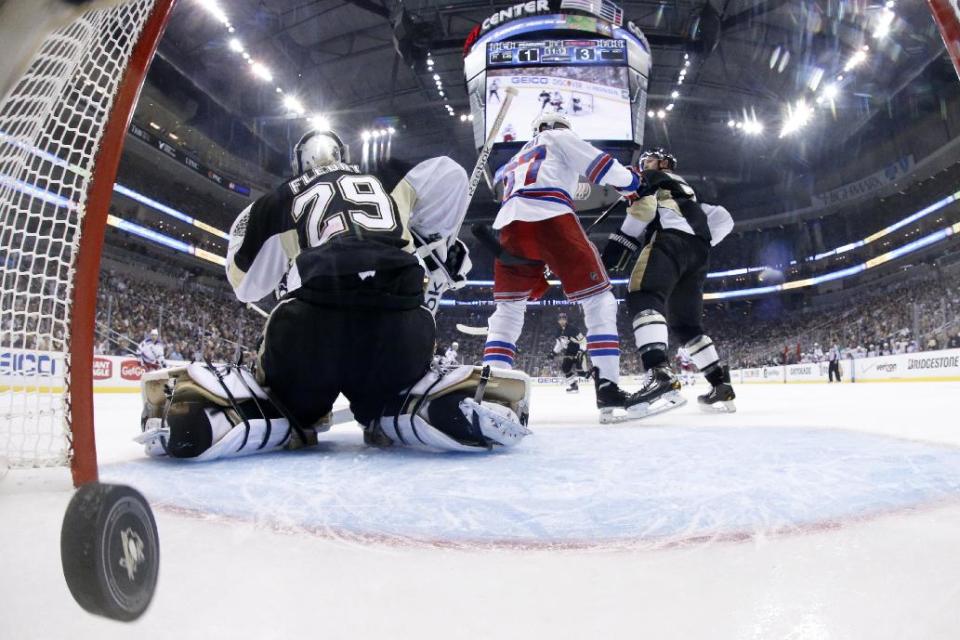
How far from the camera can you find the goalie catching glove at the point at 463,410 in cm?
149

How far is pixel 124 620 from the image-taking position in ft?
1.36

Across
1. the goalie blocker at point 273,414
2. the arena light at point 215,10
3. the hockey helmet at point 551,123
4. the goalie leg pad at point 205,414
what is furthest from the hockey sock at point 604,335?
the arena light at point 215,10

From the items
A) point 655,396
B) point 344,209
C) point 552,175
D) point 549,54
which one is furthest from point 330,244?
point 549,54

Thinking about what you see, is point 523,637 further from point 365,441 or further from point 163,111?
point 163,111

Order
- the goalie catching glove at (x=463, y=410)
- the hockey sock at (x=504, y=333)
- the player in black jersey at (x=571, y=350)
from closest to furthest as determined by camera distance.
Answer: the goalie catching glove at (x=463, y=410)
the hockey sock at (x=504, y=333)
the player in black jersey at (x=571, y=350)

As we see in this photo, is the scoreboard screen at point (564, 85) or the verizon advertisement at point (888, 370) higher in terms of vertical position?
the scoreboard screen at point (564, 85)

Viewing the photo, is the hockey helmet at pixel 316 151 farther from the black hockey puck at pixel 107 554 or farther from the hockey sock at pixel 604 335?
the black hockey puck at pixel 107 554

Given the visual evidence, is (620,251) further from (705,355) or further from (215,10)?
(215,10)

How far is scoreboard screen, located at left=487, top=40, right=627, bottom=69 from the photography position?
26.5ft

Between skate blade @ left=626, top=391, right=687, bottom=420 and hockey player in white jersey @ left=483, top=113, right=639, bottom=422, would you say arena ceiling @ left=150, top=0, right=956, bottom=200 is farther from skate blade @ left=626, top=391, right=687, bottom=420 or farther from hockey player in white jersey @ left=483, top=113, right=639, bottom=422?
skate blade @ left=626, top=391, right=687, bottom=420

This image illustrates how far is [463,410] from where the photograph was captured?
58.4 inches

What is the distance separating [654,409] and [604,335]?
15.7 inches

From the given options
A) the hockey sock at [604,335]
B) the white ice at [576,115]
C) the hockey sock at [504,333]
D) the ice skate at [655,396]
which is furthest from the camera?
the white ice at [576,115]

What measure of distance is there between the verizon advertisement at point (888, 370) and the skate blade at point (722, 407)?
23.0 ft
